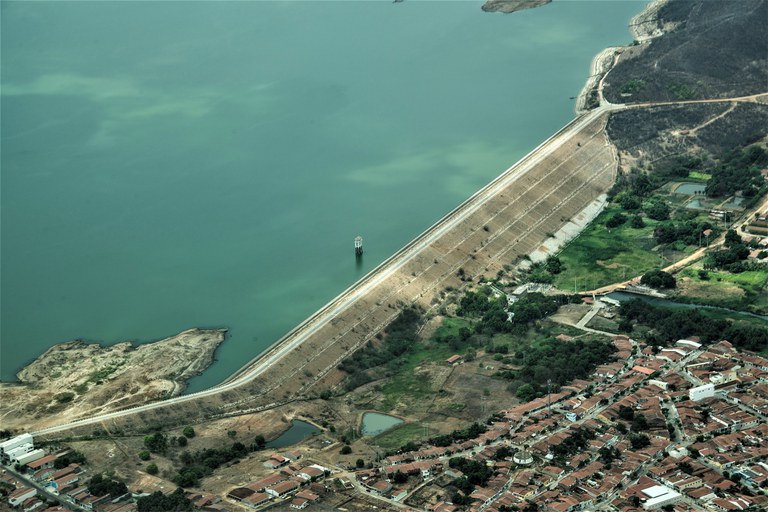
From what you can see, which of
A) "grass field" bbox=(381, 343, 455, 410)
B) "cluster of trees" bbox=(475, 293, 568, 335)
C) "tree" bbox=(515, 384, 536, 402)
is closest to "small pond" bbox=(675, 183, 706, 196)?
"cluster of trees" bbox=(475, 293, 568, 335)

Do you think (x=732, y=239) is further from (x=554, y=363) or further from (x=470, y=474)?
(x=470, y=474)

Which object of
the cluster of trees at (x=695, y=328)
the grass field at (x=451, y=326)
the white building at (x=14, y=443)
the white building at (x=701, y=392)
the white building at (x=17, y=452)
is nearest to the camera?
the white building at (x=17, y=452)

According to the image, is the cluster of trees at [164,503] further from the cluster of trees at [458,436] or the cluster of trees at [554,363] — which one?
the cluster of trees at [554,363]

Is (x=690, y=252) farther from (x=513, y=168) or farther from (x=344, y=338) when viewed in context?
(x=344, y=338)

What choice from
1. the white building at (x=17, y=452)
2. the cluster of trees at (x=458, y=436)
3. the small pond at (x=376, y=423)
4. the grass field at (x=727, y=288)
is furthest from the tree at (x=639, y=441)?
the white building at (x=17, y=452)

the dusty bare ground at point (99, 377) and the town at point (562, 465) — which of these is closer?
the town at point (562, 465)

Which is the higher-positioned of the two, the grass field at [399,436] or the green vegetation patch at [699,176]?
the green vegetation patch at [699,176]

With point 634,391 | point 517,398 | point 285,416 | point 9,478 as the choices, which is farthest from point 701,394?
point 9,478

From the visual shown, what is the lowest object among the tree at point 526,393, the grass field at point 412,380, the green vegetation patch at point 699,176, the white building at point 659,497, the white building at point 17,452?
the white building at point 659,497
